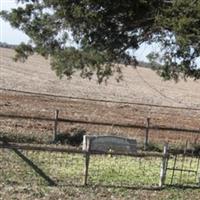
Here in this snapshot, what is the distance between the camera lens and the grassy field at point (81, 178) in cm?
1197

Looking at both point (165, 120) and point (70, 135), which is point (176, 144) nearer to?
point (70, 135)

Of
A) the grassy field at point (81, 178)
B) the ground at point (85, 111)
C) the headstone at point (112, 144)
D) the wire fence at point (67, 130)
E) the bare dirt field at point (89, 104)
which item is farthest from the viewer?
the bare dirt field at point (89, 104)

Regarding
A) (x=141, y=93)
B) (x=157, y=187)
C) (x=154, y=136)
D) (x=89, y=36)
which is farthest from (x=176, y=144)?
(x=141, y=93)

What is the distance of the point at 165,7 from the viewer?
728 inches

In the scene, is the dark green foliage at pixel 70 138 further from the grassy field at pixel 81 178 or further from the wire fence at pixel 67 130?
the grassy field at pixel 81 178

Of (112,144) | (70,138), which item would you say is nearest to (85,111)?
(70,138)

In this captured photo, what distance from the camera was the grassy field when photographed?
12.0m

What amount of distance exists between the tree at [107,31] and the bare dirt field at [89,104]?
2.86 metres

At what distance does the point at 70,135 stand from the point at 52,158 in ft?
18.4

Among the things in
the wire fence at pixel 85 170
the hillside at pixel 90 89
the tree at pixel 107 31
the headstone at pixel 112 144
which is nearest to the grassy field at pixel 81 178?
the wire fence at pixel 85 170

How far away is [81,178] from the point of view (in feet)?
44.6

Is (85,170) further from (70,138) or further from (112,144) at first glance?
(70,138)

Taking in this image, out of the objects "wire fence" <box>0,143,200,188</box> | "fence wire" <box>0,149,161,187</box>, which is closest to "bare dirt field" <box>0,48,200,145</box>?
"fence wire" <box>0,149,161,187</box>

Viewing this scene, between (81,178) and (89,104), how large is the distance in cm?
2387
